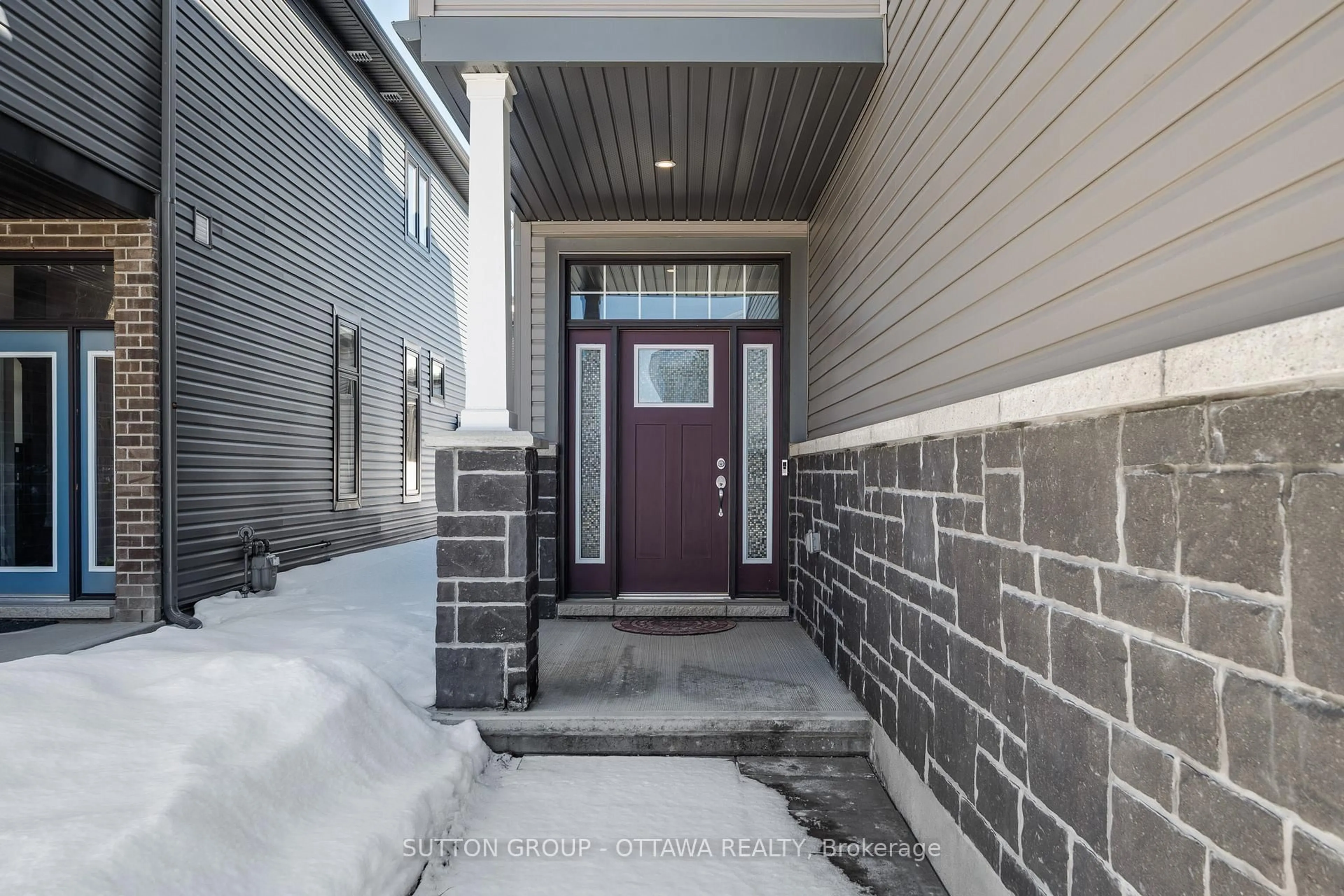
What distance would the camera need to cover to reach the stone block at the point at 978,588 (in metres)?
1.86

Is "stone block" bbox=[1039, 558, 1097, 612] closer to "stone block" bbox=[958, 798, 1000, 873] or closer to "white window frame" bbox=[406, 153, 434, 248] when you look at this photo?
"stone block" bbox=[958, 798, 1000, 873]

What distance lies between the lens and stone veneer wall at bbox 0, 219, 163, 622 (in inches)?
182

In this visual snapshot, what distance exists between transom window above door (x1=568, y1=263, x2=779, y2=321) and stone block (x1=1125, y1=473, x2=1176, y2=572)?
4.20 m

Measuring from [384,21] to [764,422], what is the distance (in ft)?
20.2

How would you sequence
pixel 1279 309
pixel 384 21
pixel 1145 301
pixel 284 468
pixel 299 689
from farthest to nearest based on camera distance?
pixel 384 21, pixel 284 468, pixel 299 689, pixel 1145 301, pixel 1279 309

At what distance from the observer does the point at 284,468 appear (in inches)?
250

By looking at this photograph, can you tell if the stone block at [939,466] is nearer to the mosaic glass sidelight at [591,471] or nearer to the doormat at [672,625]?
the doormat at [672,625]

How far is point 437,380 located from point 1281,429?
10632 mm

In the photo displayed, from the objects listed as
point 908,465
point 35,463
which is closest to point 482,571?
point 908,465

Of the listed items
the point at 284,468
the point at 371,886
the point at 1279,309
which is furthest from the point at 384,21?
the point at 1279,309

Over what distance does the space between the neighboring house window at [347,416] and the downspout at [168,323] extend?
248 centimetres

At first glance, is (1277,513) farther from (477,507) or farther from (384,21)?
(384,21)

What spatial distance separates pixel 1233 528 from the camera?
1064mm

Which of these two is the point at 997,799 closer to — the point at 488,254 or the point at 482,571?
the point at 482,571
